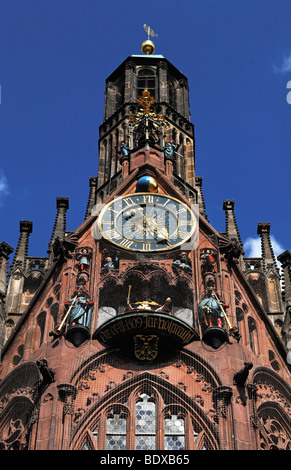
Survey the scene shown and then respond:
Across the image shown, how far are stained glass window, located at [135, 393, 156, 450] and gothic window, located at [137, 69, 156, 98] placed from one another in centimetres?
1775

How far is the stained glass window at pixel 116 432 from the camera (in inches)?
1134

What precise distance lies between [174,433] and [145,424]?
840mm

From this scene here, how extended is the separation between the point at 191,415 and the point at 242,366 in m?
2.05

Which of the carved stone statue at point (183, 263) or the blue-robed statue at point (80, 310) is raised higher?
the carved stone statue at point (183, 263)

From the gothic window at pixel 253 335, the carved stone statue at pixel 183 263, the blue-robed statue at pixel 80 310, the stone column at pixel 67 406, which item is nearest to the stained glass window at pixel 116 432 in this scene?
the stone column at pixel 67 406

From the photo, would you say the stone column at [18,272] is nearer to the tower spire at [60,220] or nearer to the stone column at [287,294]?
the tower spire at [60,220]

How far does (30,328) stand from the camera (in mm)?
32219

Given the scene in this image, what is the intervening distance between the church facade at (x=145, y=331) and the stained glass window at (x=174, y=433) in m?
0.04

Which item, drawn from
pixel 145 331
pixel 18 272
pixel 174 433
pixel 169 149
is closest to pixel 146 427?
pixel 174 433

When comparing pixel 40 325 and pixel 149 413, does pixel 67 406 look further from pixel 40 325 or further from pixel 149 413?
pixel 40 325

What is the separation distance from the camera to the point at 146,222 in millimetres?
34219

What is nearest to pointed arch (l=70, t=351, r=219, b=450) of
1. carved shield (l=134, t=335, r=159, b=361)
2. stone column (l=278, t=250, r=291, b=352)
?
carved shield (l=134, t=335, r=159, b=361)

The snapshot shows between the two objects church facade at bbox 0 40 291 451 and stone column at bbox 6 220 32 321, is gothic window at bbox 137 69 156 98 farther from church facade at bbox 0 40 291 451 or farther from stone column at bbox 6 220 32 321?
stone column at bbox 6 220 32 321

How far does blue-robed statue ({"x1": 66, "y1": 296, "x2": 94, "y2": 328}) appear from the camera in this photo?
30.7 m
